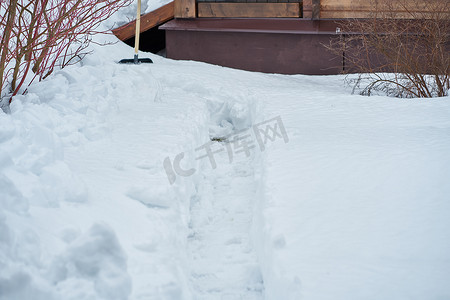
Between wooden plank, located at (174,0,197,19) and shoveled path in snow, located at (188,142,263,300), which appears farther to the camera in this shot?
wooden plank, located at (174,0,197,19)

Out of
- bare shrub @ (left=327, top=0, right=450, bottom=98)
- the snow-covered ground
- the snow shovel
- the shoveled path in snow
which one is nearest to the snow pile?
the snow-covered ground

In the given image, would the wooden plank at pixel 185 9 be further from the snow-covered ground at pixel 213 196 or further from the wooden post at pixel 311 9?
the snow-covered ground at pixel 213 196

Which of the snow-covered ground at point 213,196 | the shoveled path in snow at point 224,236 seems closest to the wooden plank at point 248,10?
the snow-covered ground at point 213,196

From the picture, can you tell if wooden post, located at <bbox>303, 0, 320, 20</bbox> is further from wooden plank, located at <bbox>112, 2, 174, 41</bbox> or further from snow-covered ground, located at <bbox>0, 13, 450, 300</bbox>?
snow-covered ground, located at <bbox>0, 13, 450, 300</bbox>

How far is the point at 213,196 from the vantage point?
14.2 ft

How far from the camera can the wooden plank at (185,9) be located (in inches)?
305

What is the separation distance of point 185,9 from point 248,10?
93cm

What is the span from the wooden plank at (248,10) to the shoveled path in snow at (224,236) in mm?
3352

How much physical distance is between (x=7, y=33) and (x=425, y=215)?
3521 mm

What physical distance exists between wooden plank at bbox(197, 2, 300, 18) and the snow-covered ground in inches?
90.8

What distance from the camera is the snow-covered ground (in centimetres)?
246

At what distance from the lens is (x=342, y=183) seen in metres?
3.52

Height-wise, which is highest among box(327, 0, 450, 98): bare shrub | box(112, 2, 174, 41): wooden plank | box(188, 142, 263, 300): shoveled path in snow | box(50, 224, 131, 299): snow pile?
box(112, 2, 174, 41): wooden plank

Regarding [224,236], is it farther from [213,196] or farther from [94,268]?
[94,268]
